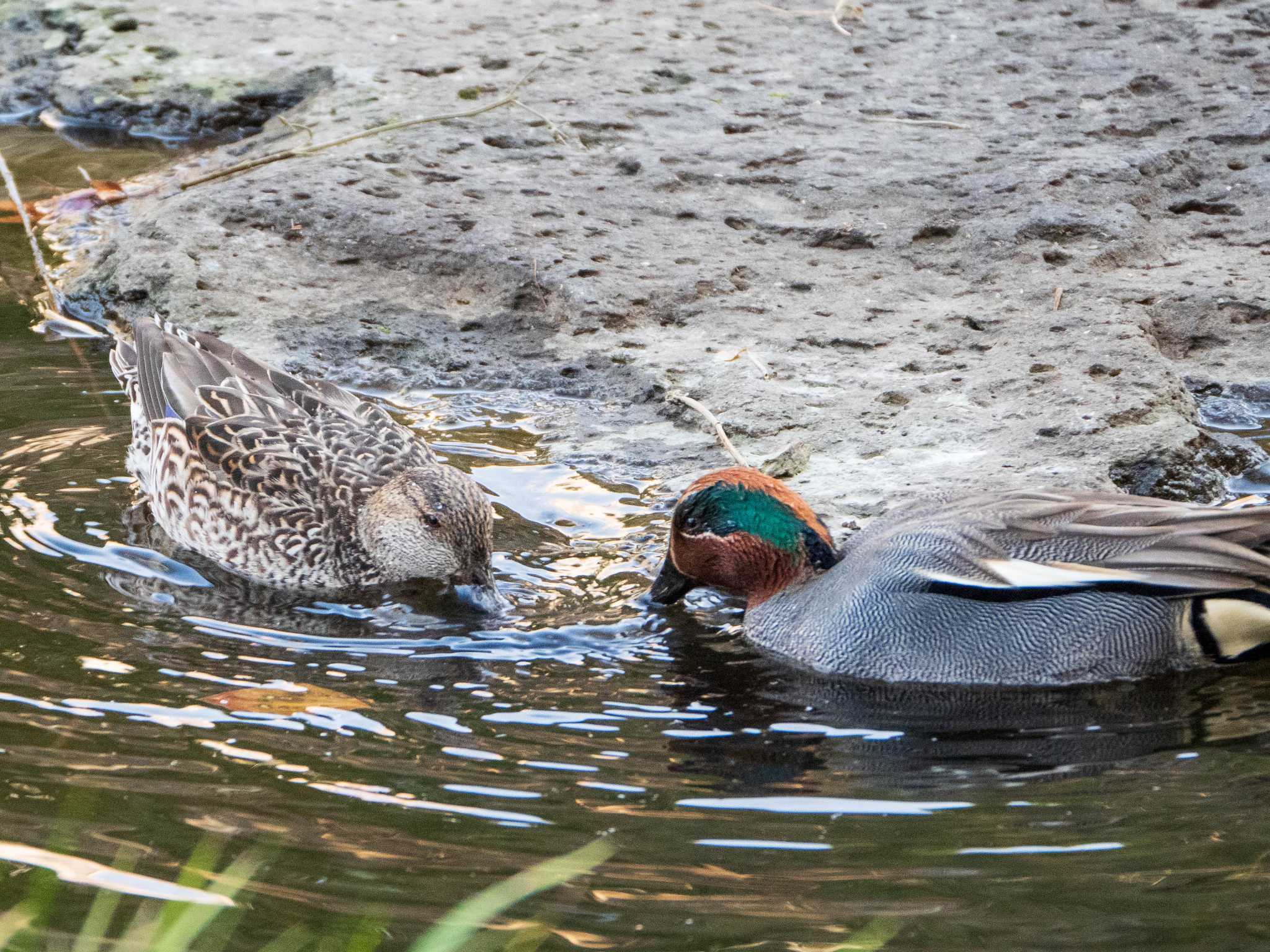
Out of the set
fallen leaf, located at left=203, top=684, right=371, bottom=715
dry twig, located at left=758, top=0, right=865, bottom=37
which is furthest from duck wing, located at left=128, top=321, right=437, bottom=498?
dry twig, located at left=758, top=0, right=865, bottom=37

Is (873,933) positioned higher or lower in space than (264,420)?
higher

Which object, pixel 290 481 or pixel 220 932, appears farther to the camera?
pixel 290 481

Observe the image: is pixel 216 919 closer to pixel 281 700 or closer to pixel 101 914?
pixel 101 914

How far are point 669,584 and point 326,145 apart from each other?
13.7 ft

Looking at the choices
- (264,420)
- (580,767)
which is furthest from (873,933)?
(264,420)

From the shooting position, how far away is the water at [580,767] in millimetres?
3355

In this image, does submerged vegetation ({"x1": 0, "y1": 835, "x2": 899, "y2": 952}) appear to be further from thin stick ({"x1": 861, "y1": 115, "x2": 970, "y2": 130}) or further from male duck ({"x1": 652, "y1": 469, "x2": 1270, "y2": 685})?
thin stick ({"x1": 861, "y1": 115, "x2": 970, "y2": 130})

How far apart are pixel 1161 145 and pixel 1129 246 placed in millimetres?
1029

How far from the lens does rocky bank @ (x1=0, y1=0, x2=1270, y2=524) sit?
248 inches

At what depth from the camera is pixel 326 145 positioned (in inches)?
334

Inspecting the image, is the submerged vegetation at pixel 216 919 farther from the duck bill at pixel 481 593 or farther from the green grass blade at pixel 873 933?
the duck bill at pixel 481 593

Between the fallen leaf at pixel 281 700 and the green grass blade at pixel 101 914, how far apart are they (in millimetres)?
899

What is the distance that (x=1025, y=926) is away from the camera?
3.27 meters

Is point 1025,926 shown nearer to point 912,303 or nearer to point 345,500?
point 345,500
